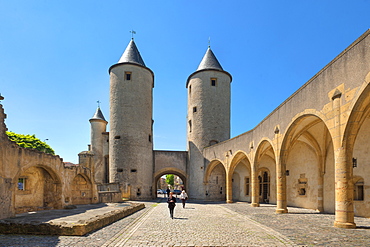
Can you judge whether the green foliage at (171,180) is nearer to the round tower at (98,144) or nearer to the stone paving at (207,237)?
the round tower at (98,144)

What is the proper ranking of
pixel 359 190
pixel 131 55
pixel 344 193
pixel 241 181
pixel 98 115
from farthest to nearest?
pixel 98 115 < pixel 131 55 < pixel 241 181 < pixel 359 190 < pixel 344 193

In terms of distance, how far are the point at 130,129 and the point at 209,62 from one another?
11.2 meters

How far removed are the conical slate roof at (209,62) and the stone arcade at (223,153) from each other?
132mm

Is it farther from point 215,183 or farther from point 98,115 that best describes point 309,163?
point 98,115

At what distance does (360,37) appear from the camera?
8.32m

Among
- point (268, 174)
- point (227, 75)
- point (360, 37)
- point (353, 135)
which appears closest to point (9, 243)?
point (353, 135)

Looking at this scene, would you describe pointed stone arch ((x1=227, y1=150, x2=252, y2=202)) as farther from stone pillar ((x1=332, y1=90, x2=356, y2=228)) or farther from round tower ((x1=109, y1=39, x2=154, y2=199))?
stone pillar ((x1=332, y1=90, x2=356, y2=228))

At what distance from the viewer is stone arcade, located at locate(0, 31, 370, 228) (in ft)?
29.3

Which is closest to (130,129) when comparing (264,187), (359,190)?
(264,187)

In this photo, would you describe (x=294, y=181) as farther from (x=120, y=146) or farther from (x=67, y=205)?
(x=120, y=146)

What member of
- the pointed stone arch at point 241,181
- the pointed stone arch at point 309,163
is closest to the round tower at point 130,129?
the pointed stone arch at point 241,181

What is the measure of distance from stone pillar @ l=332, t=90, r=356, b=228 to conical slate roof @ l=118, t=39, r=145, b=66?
2182 cm

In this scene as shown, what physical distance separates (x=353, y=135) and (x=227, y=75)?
21669mm

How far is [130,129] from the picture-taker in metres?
26.2
